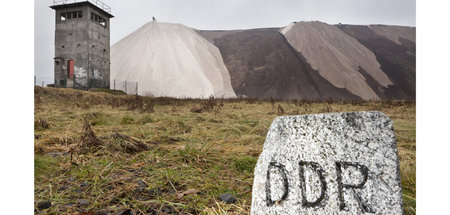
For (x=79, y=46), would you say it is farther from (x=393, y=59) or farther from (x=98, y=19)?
(x=393, y=59)

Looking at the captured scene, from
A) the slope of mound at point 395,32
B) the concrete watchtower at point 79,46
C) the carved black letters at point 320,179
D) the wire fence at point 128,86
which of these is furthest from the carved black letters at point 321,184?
the slope of mound at point 395,32

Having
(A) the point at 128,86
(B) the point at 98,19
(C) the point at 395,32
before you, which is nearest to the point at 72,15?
(B) the point at 98,19

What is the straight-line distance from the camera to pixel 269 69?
118 ft

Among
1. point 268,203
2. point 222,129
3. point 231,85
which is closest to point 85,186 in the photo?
point 268,203

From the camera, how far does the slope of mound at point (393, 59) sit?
31.9 meters

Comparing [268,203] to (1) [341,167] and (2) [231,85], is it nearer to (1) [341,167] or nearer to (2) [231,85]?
(1) [341,167]

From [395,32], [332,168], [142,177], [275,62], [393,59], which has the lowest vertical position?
[142,177]

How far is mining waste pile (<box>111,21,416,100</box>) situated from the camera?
31.5 metres

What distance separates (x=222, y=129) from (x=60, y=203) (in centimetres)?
317

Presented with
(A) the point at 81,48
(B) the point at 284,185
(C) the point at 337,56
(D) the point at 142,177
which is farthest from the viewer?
(C) the point at 337,56

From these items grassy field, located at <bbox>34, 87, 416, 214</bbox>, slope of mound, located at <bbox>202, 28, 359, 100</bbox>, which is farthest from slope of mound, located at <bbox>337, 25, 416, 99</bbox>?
grassy field, located at <bbox>34, 87, 416, 214</bbox>

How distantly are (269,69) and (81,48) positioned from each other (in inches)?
895

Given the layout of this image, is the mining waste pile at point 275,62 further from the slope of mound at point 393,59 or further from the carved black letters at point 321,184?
the carved black letters at point 321,184

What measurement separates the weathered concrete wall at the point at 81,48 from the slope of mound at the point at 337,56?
85.6 ft
